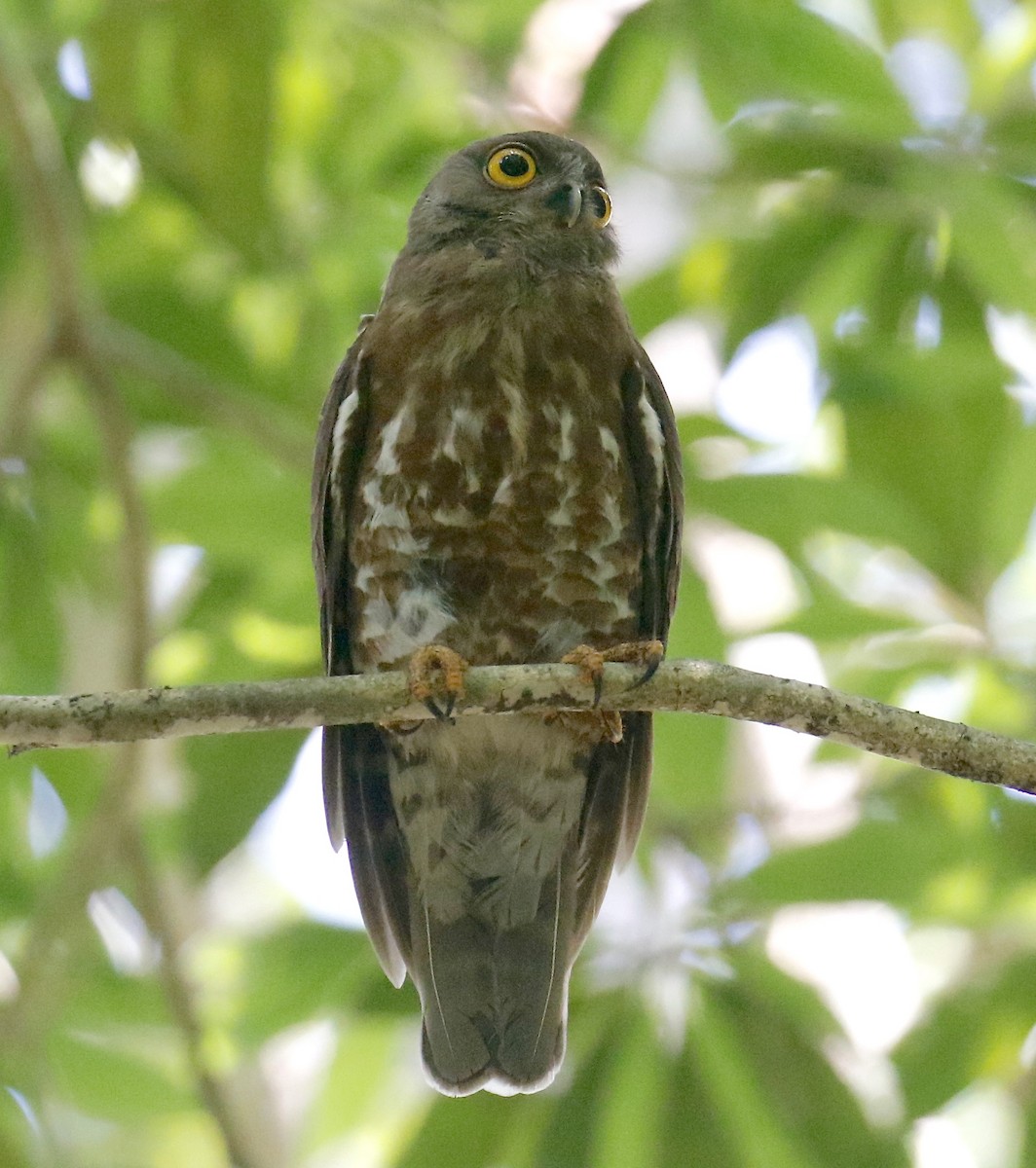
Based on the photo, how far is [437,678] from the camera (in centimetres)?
333

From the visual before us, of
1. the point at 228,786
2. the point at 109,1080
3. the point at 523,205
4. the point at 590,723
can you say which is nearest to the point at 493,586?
the point at 590,723

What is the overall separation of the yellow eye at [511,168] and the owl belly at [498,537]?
3.19ft

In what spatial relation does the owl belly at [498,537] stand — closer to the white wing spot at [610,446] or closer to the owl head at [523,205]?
the white wing spot at [610,446]

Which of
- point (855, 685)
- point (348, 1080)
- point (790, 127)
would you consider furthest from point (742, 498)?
point (348, 1080)

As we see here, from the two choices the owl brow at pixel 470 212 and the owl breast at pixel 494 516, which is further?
the owl brow at pixel 470 212

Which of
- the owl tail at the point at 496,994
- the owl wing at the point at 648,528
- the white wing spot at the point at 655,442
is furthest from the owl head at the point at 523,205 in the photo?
the owl tail at the point at 496,994

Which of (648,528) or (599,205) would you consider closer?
(648,528)

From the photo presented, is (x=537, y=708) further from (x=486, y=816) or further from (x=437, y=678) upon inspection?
(x=486, y=816)

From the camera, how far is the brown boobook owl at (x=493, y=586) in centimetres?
404

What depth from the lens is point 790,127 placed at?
15.1 feet

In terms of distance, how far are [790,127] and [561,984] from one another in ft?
8.25

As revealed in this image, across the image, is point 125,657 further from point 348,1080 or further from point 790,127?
point 790,127

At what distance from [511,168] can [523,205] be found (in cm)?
17

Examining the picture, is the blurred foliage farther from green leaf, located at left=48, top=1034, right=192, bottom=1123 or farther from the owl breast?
the owl breast
